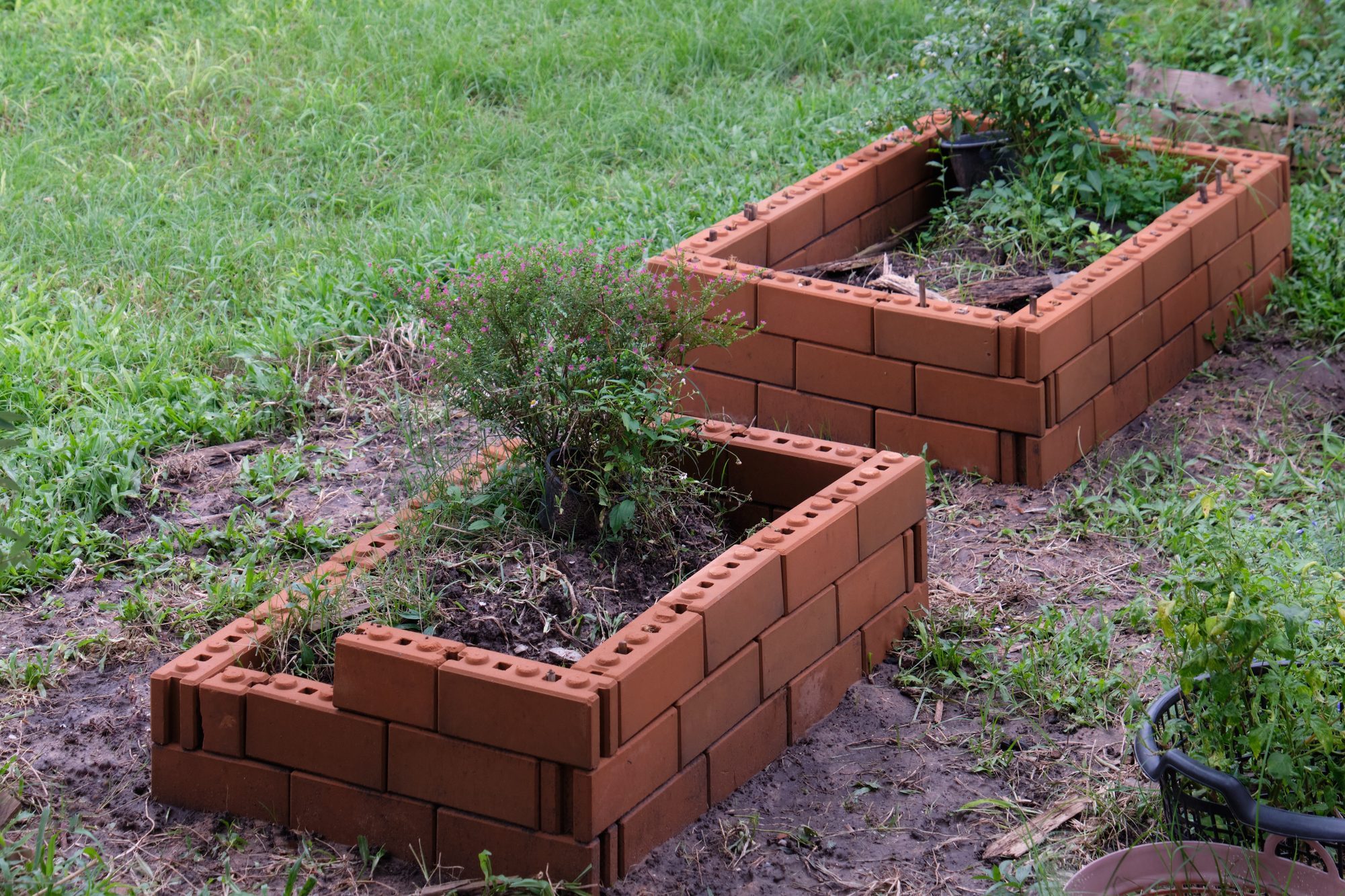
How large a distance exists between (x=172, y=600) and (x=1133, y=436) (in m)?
3.23

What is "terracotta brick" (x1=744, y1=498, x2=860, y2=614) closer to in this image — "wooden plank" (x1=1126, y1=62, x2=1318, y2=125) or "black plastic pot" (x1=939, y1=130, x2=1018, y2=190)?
A: "black plastic pot" (x1=939, y1=130, x2=1018, y2=190)

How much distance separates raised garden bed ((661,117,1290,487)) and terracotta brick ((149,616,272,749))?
6.00ft

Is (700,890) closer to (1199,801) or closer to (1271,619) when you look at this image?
(1199,801)

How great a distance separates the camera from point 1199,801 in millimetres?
3053

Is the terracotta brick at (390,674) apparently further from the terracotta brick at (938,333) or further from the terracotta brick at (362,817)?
the terracotta brick at (938,333)

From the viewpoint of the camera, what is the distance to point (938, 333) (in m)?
4.98

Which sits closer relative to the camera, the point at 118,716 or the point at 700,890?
the point at 700,890

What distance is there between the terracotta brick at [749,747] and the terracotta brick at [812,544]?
25 cm

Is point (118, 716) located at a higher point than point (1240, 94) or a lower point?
lower

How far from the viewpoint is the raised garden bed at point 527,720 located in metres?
3.11

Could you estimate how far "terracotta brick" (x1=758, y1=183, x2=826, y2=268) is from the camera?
575cm

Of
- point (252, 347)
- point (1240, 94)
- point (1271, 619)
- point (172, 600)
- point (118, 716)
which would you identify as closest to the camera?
point (1271, 619)

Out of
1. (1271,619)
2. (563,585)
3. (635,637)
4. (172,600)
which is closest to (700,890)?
(635,637)

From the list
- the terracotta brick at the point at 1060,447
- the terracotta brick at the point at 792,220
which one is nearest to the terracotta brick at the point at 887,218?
the terracotta brick at the point at 792,220
